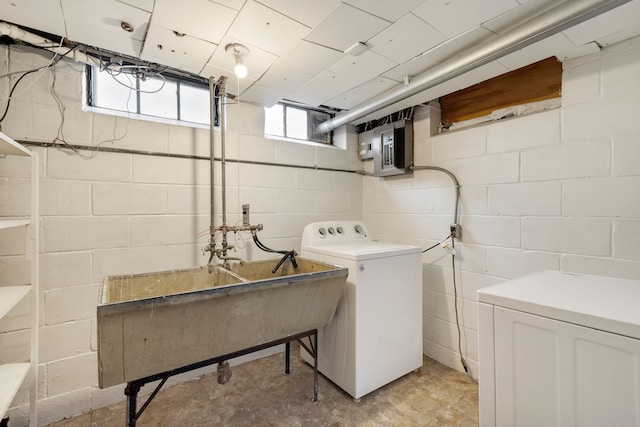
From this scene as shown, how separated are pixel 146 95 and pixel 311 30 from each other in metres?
1.34

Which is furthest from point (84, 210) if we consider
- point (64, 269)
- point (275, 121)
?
point (275, 121)

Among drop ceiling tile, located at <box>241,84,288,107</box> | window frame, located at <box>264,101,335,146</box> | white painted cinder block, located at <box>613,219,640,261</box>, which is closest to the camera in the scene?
white painted cinder block, located at <box>613,219,640,261</box>

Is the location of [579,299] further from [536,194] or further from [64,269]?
[64,269]

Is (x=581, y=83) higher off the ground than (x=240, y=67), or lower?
lower

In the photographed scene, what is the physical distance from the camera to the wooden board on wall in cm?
174

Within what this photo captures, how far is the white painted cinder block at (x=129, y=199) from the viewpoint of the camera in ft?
5.79

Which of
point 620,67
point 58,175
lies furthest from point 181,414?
point 620,67

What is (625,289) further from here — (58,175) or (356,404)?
(58,175)

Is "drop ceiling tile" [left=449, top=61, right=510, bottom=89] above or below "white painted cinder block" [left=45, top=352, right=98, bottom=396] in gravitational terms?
above

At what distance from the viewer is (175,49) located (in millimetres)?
1600

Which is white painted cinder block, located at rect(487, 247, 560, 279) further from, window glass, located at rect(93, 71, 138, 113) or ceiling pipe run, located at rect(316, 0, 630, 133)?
window glass, located at rect(93, 71, 138, 113)

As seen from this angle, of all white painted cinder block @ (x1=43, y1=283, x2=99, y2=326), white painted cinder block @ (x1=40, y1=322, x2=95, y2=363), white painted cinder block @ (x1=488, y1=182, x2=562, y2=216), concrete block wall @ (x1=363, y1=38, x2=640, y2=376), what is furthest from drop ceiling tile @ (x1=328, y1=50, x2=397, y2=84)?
white painted cinder block @ (x1=40, y1=322, x2=95, y2=363)

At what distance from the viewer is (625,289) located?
1.19 m

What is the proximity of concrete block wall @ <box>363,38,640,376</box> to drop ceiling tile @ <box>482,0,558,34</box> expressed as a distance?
511 millimetres
